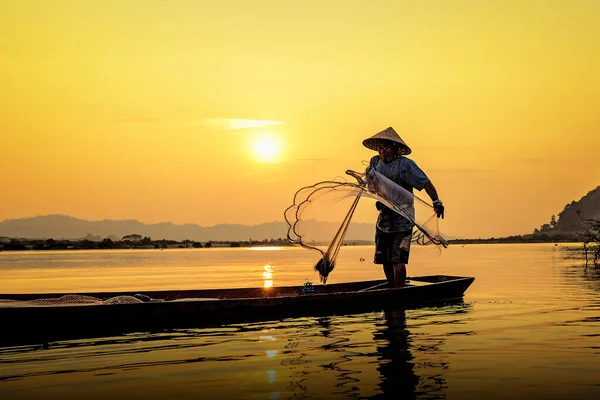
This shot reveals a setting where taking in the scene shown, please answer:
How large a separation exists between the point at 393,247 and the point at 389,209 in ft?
2.56

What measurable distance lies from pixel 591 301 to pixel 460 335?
6671 millimetres

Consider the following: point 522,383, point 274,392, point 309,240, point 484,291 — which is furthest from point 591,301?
point 274,392

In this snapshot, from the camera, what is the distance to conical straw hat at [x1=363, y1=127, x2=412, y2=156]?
47.9 ft

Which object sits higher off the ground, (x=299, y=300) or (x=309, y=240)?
(x=309, y=240)

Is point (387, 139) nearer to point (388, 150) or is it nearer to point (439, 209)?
point (388, 150)

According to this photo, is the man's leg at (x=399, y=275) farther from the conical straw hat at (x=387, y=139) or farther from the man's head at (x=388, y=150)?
the conical straw hat at (x=387, y=139)

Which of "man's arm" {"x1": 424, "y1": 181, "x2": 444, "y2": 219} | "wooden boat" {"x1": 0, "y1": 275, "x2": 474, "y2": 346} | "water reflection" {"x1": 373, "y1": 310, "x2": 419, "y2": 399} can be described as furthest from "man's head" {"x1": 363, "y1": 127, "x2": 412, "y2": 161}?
"water reflection" {"x1": 373, "y1": 310, "x2": 419, "y2": 399}

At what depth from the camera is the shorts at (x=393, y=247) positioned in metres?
14.5

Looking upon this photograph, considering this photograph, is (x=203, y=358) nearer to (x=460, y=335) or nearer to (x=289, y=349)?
(x=289, y=349)

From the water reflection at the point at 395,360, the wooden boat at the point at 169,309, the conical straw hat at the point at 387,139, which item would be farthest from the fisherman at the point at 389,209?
the water reflection at the point at 395,360

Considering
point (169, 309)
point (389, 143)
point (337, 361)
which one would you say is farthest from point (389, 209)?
point (337, 361)

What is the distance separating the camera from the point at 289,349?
405 inches

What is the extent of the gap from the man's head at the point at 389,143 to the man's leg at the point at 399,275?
2.22 metres

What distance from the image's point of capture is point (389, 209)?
1470 centimetres
